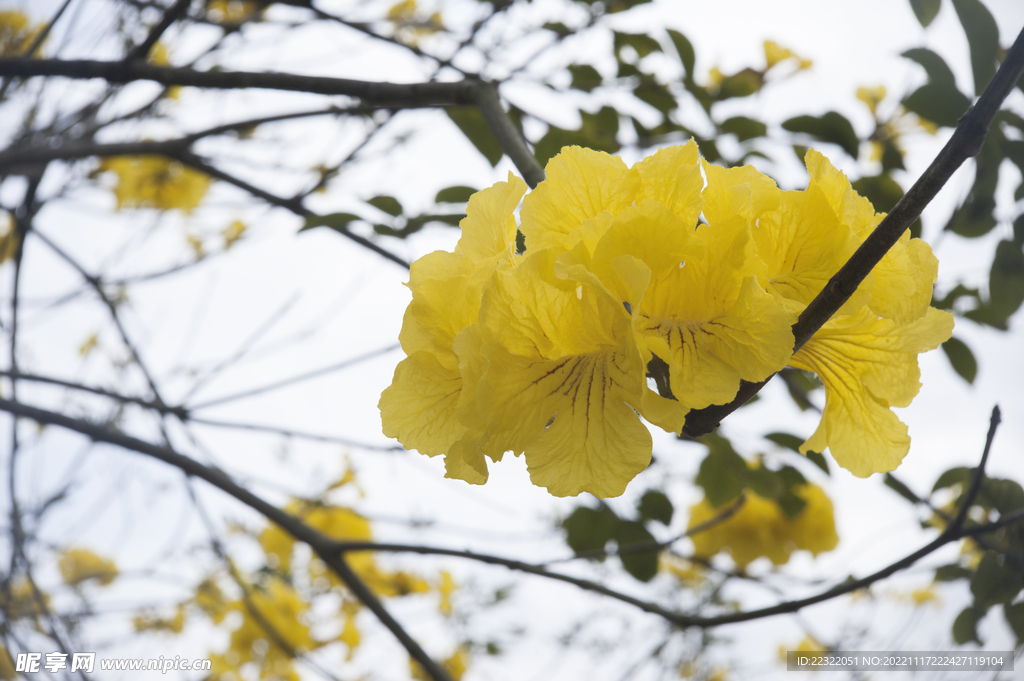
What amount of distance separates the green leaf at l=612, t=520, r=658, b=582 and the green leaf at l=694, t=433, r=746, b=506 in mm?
183

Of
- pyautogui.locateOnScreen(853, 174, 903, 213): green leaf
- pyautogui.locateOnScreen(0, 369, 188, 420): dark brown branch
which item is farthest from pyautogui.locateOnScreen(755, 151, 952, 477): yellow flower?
pyautogui.locateOnScreen(0, 369, 188, 420): dark brown branch

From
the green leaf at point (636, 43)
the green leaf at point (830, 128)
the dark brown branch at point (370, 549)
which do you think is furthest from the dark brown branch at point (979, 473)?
the green leaf at point (636, 43)

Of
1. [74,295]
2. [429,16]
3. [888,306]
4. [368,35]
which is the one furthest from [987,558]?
[74,295]

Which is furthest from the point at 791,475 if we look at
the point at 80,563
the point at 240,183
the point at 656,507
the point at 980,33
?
the point at 80,563

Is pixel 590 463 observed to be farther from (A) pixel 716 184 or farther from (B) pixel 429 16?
(B) pixel 429 16

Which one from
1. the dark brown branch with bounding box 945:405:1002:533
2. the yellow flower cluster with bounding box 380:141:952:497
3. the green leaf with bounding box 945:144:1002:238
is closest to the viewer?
the yellow flower cluster with bounding box 380:141:952:497

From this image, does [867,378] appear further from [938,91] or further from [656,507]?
[656,507]

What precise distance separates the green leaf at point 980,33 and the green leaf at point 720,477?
32.9 inches

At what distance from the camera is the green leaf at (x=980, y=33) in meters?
1.03

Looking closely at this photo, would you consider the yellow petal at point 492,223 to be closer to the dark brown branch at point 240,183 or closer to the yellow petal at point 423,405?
the yellow petal at point 423,405

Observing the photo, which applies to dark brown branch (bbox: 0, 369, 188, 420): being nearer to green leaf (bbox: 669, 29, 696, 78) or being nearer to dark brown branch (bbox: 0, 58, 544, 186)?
dark brown branch (bbox: 0, 58, 544, 186)

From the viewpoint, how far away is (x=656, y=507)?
1.60 m

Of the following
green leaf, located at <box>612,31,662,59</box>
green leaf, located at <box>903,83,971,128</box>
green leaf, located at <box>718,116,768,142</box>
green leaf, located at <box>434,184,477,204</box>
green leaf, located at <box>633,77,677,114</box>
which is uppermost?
green leaf, located at <box>612,31,662,59</box>

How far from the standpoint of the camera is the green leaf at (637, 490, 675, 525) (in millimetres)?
1595
